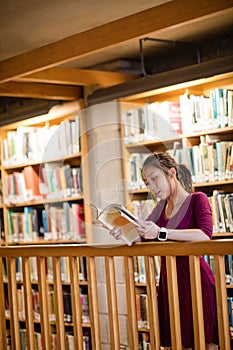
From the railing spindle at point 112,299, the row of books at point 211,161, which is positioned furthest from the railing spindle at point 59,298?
the row of books at point 211,161

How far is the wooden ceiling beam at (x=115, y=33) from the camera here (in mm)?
3621

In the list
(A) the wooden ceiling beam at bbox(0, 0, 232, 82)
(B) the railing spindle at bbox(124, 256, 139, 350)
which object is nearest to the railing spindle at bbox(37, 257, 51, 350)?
(B) the railing spindle at bbox(124, 256, 139, 350)

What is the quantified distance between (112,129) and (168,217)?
640 mm

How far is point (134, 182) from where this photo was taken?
382cm

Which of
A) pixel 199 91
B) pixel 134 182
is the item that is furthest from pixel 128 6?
pixel 134 182

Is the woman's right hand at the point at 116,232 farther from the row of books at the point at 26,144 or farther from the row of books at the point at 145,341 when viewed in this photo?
the row of books at the point at 26,144

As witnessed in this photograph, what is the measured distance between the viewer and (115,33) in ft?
13.3

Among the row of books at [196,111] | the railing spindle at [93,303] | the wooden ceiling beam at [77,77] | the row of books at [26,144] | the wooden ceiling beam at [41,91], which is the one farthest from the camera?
the row of books at [26,144]

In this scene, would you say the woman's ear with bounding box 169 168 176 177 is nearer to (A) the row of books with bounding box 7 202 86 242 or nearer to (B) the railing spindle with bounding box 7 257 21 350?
(B) the railing spindle with bounding box 7 257 21 350

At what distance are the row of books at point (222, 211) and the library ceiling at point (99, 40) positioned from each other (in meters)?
1.13

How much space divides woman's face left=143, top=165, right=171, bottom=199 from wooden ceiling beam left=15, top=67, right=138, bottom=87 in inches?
77.6

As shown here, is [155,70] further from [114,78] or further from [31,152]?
[31,152]

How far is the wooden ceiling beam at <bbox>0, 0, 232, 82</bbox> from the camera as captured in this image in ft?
11.9

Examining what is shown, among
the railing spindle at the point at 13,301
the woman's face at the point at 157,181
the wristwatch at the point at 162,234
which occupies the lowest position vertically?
the railing spindle at the point at 13,301
